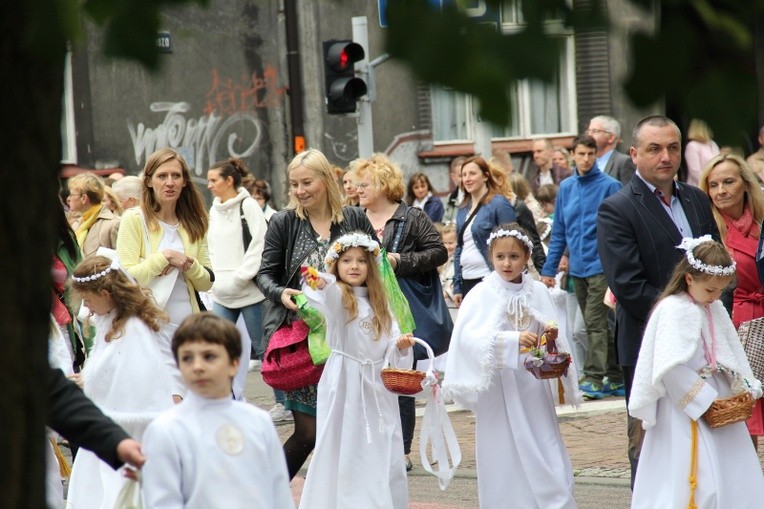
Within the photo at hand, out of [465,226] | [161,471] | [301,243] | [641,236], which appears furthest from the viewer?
[465,226]

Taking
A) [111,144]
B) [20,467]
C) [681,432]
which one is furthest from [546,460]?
[111,144]

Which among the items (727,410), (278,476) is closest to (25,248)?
(278,476)

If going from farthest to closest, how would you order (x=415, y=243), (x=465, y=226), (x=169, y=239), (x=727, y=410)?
(x=465, y=226), (x=415, y=243), (x=169, y=239), (x=727, y=410)

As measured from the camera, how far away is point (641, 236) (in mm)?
7301

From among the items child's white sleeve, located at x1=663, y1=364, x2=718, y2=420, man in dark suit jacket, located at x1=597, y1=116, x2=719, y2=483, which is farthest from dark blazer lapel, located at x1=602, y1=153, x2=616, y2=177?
child's white sleeve, located at x1=663, y1=364, x2=718, y2=420

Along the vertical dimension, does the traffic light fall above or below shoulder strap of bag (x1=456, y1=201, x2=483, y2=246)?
above

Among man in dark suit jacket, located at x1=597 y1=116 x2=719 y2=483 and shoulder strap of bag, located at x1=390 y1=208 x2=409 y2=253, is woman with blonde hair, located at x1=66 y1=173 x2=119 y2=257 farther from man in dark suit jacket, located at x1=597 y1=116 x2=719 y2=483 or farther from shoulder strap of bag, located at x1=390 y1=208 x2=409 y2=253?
man in dark suit jacket, located at x1=597 y1=116 x2=719 y2=483

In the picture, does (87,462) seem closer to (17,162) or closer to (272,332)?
(272,332)

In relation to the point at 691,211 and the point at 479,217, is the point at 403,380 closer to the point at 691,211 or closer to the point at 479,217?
the point at 691,211

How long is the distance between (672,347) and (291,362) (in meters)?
2.08

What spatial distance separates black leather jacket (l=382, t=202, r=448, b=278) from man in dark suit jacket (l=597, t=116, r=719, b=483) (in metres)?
1.78

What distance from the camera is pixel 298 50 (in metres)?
22.4

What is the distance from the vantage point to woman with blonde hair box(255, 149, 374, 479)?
7.82 metres

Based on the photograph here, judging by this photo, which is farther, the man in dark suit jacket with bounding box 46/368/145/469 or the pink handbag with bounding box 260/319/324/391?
the pink handbag with bounding box 260/319/324/391
